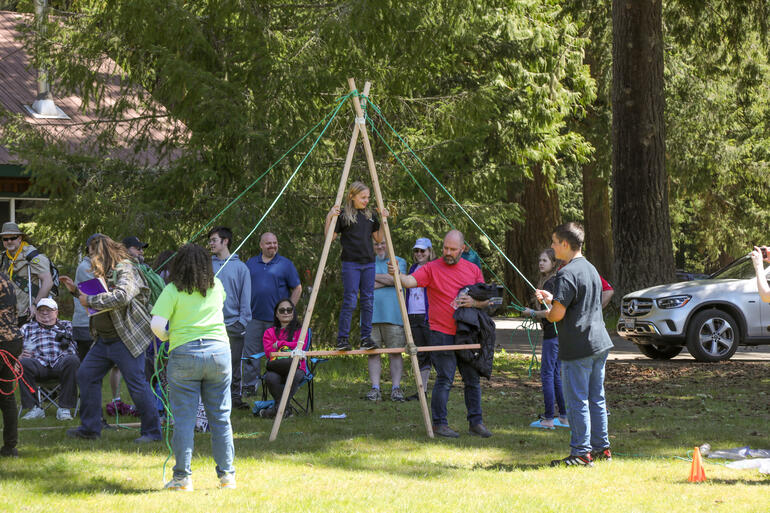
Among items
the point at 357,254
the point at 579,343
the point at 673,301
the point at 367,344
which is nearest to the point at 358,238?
the point at 357,254

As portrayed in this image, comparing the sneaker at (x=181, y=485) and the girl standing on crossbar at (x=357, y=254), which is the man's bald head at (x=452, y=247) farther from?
the sneaker at (x=181, y=485)

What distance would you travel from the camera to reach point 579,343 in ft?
22.4

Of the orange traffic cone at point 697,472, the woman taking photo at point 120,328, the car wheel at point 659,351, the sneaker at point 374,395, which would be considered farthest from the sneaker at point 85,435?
the car wheel at point 659,351

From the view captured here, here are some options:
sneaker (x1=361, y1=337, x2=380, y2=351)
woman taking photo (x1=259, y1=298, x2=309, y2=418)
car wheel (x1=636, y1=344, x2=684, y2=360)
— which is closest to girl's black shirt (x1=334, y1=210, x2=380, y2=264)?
sneaker (x1=361, y1=337, x2=380, y2=351)

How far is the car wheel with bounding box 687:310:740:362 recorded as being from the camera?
1418cm

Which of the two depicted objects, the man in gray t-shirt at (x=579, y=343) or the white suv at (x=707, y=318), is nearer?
the man in gray t-shirt at (x=579, y=343)

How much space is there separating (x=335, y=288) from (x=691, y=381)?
16.2 feet

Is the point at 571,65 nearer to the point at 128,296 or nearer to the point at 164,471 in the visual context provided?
the point at 128,296

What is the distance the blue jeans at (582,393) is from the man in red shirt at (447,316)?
4.91ft

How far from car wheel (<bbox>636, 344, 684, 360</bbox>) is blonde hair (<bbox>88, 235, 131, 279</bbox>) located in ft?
32.3

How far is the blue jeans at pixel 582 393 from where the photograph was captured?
685 centimetres

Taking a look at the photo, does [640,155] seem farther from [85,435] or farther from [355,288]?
[85,435]

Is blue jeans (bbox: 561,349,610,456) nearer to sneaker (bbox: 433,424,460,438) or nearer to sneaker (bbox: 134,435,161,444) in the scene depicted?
sneaker (bbox: 433,424,460,438)

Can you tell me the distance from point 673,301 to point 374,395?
579 centimetres
